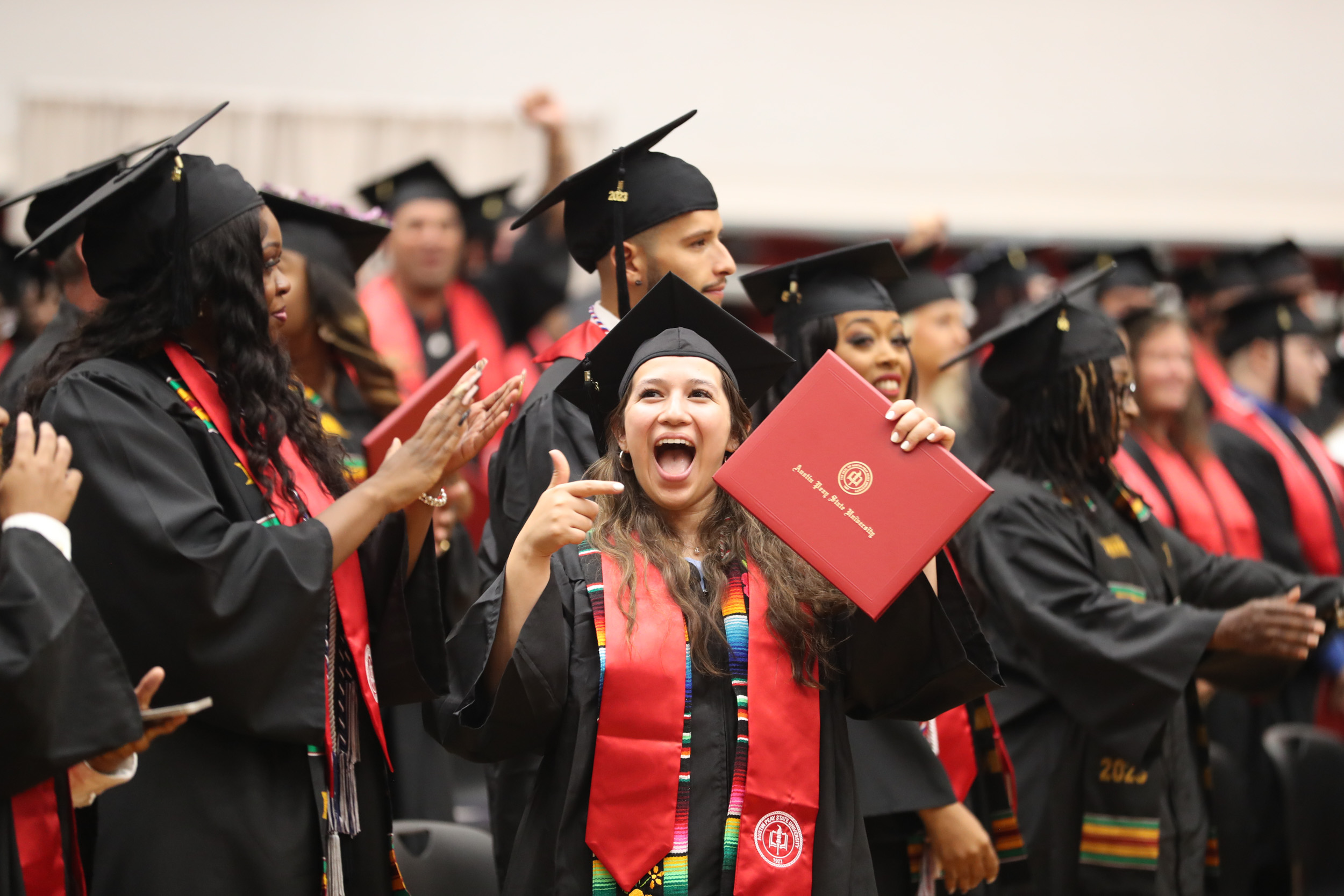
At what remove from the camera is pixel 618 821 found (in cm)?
250

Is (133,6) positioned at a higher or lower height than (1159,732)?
higher

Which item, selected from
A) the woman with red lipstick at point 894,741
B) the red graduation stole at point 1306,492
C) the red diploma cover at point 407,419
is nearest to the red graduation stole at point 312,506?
the red diploma cover at point 407,419

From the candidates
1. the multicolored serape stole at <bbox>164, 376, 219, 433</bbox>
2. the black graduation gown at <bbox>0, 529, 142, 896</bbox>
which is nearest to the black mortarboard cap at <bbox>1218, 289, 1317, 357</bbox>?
the multicolored serape stole at <bbox>164, 376, 219, 433</bbox>

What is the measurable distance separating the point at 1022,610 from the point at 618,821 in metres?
1.75

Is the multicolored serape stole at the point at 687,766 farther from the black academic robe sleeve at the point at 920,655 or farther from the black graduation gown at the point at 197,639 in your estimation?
the black graduation gown at the point at 197,639

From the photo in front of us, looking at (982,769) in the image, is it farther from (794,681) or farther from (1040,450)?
(794,681)

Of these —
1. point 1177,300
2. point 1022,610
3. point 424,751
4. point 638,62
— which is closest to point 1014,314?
point 1022,610

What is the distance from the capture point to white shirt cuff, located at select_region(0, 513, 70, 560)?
2266mm

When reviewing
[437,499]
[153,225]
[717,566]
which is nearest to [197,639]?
[437,499]

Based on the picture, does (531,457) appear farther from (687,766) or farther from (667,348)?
(687,766)

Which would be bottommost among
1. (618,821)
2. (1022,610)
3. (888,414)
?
(1022,610)

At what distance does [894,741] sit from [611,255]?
145cm

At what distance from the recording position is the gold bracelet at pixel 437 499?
315 cm

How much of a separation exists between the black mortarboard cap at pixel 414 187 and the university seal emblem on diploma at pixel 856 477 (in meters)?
4.03
